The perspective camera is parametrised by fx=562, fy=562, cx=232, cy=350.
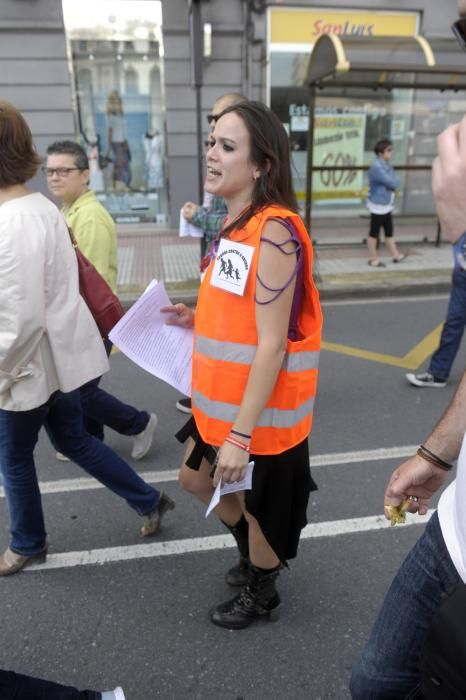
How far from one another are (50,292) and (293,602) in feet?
5.29

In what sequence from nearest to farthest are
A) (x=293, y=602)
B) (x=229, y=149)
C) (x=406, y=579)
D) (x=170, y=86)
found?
(x=406, y=579)
(x=229, y=149)
(x=293, y=602)
(x=170, y=86)

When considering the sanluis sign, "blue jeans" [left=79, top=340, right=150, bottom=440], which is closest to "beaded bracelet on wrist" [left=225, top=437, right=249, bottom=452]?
"blue jeans" [left=79, top=340, right=150, bottom=440]

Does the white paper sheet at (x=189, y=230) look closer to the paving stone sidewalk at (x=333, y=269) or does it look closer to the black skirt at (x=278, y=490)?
the black skirt at (x=278, y=490)

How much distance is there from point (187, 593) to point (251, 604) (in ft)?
1.12

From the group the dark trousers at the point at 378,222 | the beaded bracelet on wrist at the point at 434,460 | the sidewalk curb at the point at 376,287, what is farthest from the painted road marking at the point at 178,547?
the dark trousers at the point at 378,222

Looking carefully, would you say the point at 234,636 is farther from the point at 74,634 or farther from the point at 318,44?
the point at 318,44

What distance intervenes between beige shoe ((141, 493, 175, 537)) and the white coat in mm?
807

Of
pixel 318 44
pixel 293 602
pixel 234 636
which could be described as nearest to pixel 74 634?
pixel 234 636

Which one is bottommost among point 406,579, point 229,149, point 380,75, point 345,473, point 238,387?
point 345,473

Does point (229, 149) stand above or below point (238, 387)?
above

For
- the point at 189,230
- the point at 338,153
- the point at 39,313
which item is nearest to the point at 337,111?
the point at 338,153

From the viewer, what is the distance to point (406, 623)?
1352mm

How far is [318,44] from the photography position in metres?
8.44

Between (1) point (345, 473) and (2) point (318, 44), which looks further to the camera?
(2) point (318, 44)
